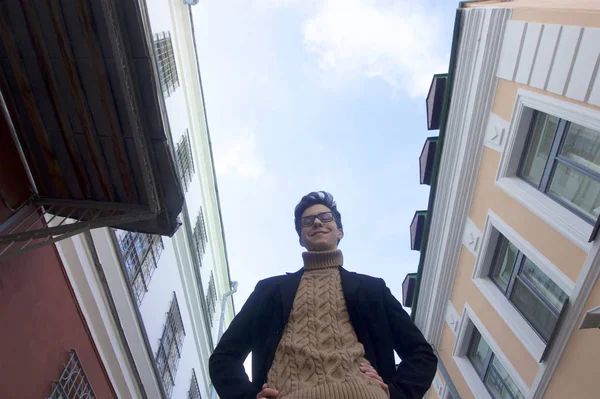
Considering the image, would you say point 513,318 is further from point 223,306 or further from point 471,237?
point 223,306

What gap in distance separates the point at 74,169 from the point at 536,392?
7620mm

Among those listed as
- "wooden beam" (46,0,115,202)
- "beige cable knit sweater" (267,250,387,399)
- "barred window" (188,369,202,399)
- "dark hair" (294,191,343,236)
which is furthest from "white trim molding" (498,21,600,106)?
"barred window" (188,369,202,399)

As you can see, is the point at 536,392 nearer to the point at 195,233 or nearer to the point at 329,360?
the point at 329,360

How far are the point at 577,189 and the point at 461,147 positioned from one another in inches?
124

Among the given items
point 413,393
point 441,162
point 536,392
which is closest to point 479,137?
point 441,162

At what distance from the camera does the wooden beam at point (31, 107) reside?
3678 millimetres

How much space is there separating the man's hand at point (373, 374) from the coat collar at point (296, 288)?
541 mm

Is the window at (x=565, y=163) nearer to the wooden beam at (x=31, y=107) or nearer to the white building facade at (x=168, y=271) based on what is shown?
the white building facade at (x=168, y=271)

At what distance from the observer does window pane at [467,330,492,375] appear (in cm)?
875

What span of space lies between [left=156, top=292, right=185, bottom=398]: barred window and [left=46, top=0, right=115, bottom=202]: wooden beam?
5.58m

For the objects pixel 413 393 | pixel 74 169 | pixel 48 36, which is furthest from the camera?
pixel 74 169

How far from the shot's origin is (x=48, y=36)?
12.2 ft

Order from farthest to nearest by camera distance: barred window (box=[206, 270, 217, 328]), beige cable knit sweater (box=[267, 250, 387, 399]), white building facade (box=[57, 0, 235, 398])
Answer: barred window (box=[206, 270, 217, 328]) < white building facade (box=[57, 0, 235, 398]) < beige cable knit sweater (box=[267, 250, 387, 399])

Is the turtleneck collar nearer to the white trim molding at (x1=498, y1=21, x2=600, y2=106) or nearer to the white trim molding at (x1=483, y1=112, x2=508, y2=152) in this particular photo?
the white trim molding at (x1=498, y1=21, x2=600, y2=106)
